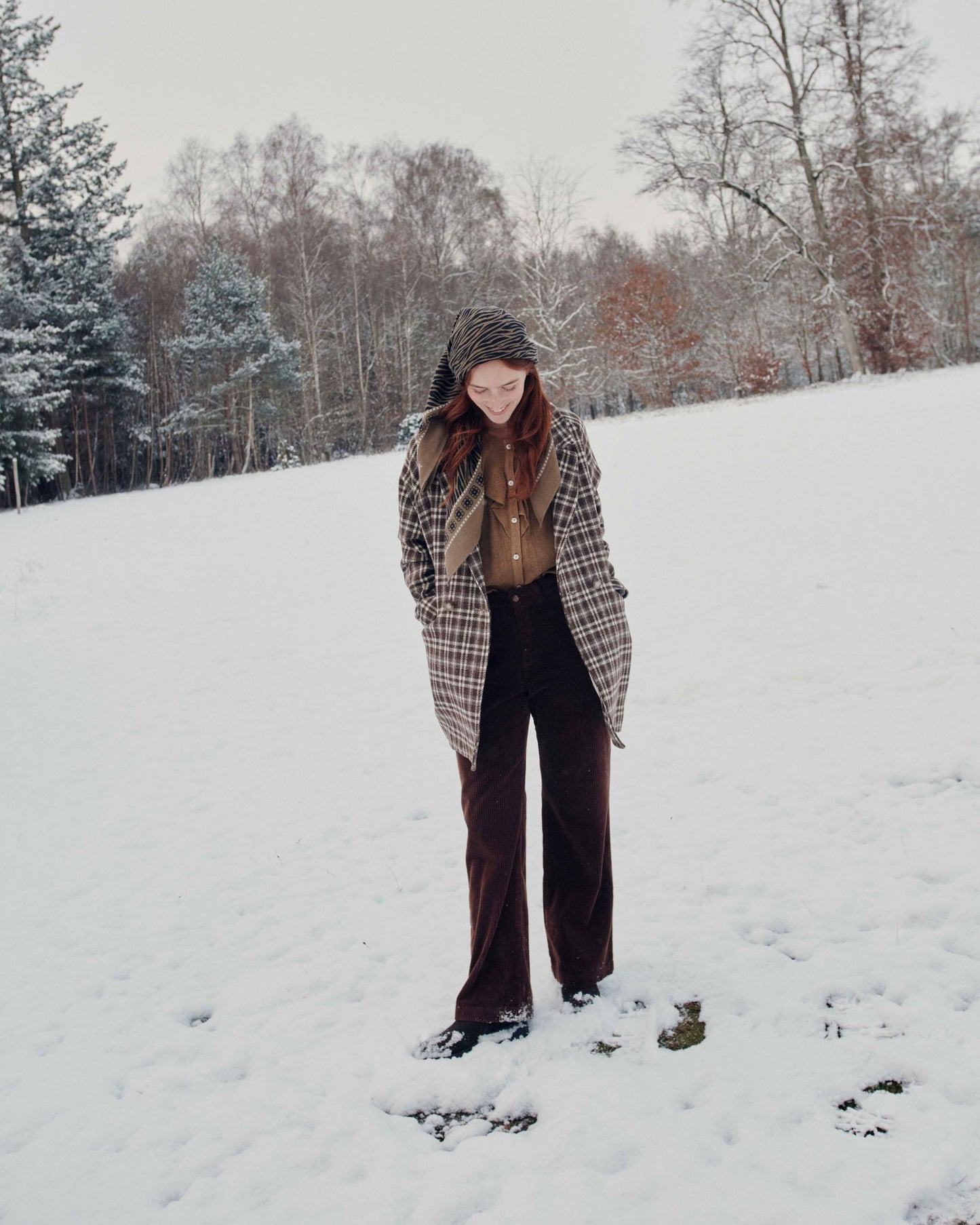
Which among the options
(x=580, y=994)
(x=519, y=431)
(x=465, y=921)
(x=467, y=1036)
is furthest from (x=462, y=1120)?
(x=519, y=431)

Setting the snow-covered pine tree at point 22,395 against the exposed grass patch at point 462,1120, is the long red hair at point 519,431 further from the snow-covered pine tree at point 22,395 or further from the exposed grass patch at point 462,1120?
the snow-covered pine tree at point 22,395

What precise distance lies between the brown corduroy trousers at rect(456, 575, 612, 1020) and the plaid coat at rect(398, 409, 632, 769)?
49 mm

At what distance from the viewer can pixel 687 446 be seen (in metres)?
13.7

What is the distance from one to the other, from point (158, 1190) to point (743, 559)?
7099 mm

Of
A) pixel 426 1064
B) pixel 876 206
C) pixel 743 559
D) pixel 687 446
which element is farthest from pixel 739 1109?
pixel 876 206

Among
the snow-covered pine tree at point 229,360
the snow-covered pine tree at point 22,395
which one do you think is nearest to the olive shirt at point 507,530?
the snow-covered pine tree at point 22,395

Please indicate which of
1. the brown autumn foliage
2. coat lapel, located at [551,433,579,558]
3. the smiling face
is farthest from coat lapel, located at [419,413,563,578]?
the brown autumn foliage

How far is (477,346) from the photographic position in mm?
2174

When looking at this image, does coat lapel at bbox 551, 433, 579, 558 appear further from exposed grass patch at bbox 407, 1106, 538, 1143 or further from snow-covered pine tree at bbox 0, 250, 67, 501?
snow-covered pine tree at bbox 0, 250, 67, 501

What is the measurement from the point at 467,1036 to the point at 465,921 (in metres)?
0.85

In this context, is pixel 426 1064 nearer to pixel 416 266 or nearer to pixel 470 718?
pixel 470 718

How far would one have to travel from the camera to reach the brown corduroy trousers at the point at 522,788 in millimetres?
2312

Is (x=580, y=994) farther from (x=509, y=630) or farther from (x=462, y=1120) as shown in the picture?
(x=509, y=630)

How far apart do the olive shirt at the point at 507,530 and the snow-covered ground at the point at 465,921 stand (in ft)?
4.37
